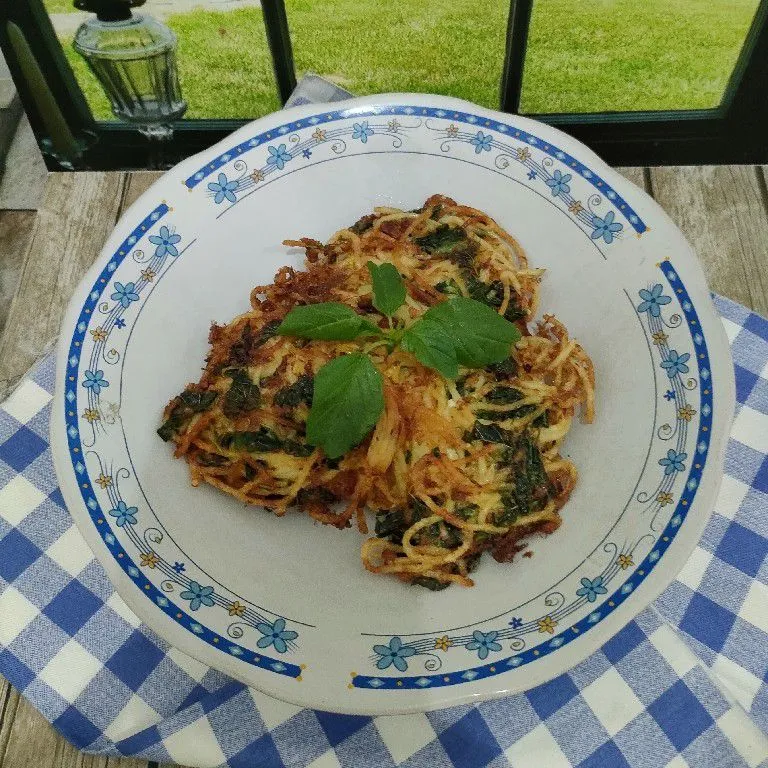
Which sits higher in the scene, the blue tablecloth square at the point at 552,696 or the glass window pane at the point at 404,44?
the glass window pane at the point at 404,44

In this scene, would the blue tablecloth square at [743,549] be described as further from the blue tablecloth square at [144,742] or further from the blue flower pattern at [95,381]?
the blue flower pattern at [95,381]

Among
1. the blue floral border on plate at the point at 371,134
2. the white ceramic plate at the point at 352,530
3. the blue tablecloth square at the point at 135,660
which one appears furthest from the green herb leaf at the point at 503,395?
the blue tablecloth square at the point at 135,660

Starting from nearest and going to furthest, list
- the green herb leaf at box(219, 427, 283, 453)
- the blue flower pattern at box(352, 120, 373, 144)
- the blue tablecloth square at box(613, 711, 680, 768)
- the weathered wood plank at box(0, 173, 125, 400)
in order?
1. the blue tablecloth square at box(613, 711, 680, 768)
2. the green herb leaf at box(219, 427, 283, 453)
3. the blue flower pattern at box(352, 120, 373, 144)
4. the weathered wood plank at box(0, 173, 125, 400)

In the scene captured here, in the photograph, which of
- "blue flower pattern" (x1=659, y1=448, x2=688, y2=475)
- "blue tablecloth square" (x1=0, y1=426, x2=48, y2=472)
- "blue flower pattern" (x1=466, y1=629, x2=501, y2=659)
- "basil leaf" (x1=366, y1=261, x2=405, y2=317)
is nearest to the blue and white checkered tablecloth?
"blue tablecloth square" (x1=0, y1=426, x2=48, y2=472)

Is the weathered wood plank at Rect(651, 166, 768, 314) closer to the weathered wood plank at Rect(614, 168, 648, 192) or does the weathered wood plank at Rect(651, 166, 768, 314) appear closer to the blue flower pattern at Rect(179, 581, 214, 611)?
the weathered wood plank at Rect(614, 168, 648, 192)

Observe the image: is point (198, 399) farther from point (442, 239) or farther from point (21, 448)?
point (442, 239)

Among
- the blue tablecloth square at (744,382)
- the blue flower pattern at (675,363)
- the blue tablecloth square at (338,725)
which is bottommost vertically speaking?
the blue tablecloth square at (338,725)

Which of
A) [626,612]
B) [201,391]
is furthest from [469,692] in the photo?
[201,391]
